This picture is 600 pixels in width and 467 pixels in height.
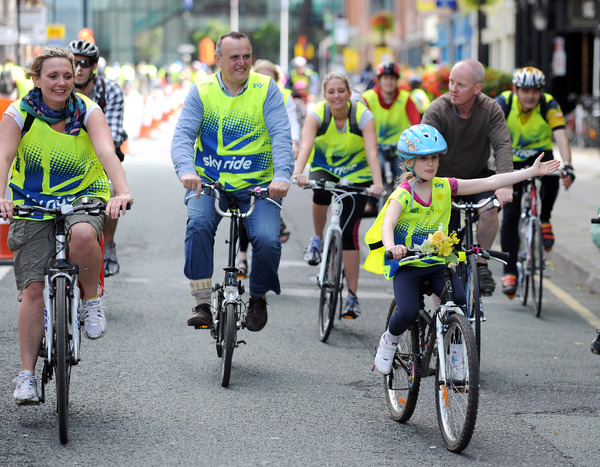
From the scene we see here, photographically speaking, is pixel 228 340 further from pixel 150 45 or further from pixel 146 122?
pixel 150 45

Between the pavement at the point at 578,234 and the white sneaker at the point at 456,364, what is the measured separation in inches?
214

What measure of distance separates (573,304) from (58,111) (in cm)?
558

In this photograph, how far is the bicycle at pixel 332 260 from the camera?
320 inches

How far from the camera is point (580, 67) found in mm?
36344

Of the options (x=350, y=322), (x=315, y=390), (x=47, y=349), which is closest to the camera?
(x=47, y=349)

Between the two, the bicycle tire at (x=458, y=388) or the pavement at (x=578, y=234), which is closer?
the bicycle tire at (x=458, y=388)

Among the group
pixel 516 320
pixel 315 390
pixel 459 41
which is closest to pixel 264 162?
pixel 315 390

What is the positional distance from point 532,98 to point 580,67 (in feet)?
91.3

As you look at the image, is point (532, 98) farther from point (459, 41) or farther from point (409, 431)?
point (459, 41)

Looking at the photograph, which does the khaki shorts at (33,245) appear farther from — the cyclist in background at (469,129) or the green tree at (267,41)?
the green tree at (267,41)

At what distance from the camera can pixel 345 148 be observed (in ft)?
29.2

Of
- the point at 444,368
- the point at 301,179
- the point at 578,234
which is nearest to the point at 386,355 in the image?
the point at 444,368

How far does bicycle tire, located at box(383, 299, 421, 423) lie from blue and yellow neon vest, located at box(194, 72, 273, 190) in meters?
1.35

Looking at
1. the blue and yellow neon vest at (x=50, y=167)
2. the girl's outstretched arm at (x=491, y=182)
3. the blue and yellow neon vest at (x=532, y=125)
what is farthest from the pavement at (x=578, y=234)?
the blue and yellow neon vest at (x=50, y=167)
